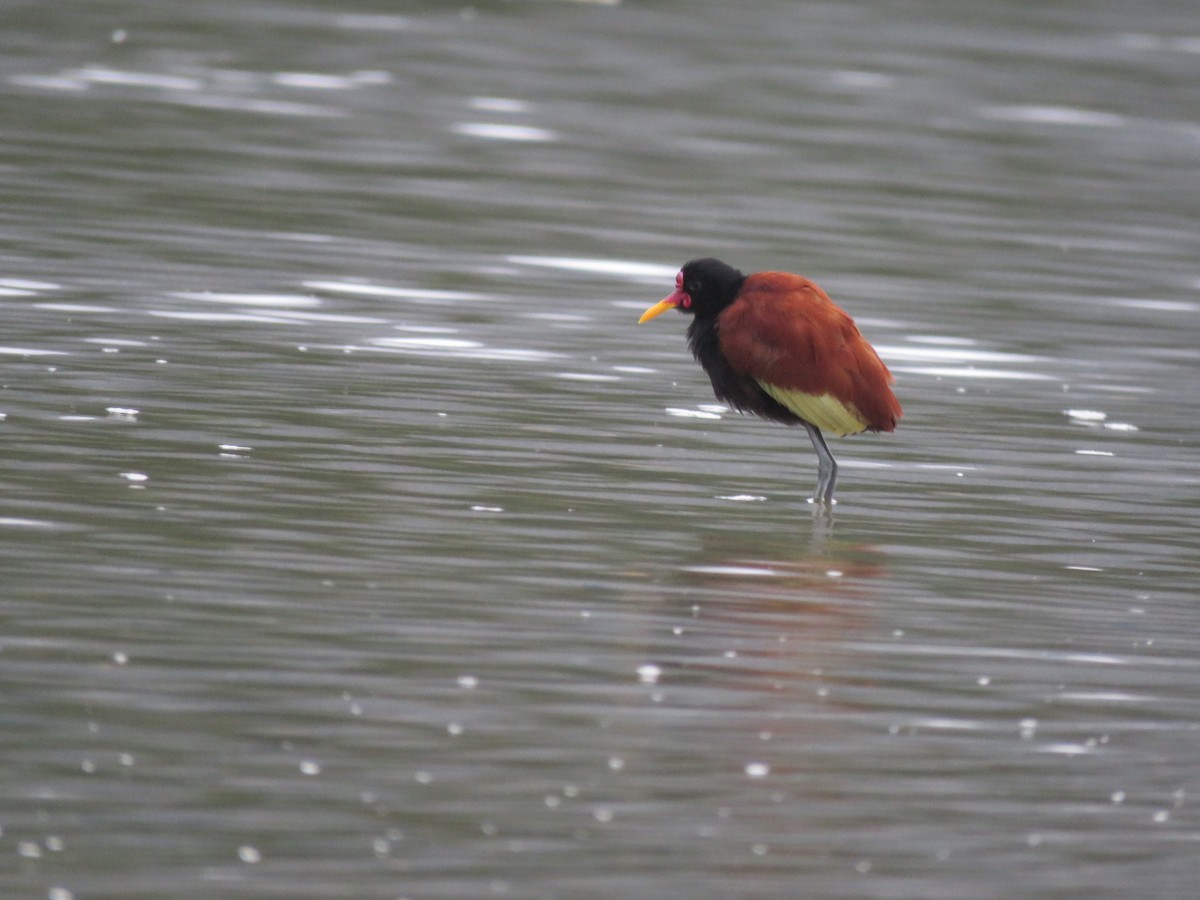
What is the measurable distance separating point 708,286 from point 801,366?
0.82 metres

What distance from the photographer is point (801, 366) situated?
941cm

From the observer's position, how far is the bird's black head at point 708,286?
10.0 metres

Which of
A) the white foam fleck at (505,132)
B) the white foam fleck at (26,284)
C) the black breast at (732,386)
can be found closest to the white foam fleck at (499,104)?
the white foam fleck at (505,132)

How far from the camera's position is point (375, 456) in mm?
9438

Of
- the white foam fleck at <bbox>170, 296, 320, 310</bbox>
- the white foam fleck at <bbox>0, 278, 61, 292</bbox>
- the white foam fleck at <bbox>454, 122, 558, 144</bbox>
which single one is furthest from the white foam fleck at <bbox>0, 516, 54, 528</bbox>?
the white foam fleck at <bbox>454, 122, 558, 144</bbox>

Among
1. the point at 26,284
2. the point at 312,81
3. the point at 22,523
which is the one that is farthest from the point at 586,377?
the point at 312,81

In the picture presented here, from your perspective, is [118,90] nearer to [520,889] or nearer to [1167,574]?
[1167,574]

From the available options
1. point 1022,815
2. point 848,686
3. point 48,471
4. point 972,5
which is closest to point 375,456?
point 48,471

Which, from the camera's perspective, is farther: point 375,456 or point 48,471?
point 375,456

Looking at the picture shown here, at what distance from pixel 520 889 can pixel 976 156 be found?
1538 centimetres

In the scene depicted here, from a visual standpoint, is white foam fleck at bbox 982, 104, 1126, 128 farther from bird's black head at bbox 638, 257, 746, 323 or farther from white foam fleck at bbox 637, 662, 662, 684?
white foam fleck at bbox 637, 662, 662, 684

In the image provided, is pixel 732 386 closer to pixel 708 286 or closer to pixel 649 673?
pixel 708 286

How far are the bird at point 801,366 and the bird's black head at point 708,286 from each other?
21 centimetres

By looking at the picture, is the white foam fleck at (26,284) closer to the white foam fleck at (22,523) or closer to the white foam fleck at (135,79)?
the white foam fleck at (22,523)
